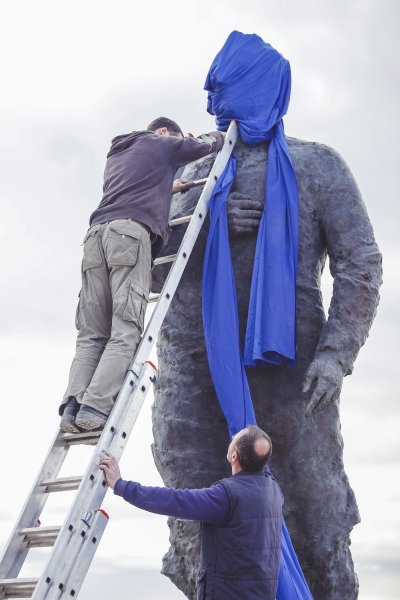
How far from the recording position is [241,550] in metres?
3.91

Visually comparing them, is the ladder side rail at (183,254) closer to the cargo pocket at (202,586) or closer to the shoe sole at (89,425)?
the shoe sole at (89,425)

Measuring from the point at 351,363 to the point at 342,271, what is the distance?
54 cm

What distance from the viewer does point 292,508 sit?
5352mm

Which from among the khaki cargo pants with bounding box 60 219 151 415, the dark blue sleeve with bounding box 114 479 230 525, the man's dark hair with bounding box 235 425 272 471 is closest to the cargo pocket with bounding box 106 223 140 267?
the khaki cargo pants with bounding box 60 219 151 415

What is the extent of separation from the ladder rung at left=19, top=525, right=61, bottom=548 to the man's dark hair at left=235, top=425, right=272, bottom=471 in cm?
87

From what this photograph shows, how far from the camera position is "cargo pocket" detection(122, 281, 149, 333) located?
15.8ft

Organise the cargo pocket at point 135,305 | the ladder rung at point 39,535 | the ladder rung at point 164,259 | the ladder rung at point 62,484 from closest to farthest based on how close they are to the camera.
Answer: the ladder rung at point 39,535 → the ladder rung at point 62,484 → the cargo pocket at point 135,305 → the ladder rung at point 164,259

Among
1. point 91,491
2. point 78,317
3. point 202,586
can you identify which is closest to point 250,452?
point 202,586

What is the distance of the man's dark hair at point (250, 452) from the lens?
159 inches

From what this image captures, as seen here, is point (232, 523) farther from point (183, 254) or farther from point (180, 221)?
point (180, 221)

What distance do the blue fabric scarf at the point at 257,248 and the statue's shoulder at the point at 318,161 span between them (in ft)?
0.33

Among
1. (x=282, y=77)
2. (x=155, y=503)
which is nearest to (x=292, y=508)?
(x=155, y=503)

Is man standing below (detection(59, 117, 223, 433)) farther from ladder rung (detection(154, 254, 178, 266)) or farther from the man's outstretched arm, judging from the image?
the man's outstretched arm

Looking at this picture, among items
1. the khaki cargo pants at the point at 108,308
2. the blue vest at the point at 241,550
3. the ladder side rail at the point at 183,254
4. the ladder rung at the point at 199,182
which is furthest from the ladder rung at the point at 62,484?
the ladder rung at the point at 199,182
